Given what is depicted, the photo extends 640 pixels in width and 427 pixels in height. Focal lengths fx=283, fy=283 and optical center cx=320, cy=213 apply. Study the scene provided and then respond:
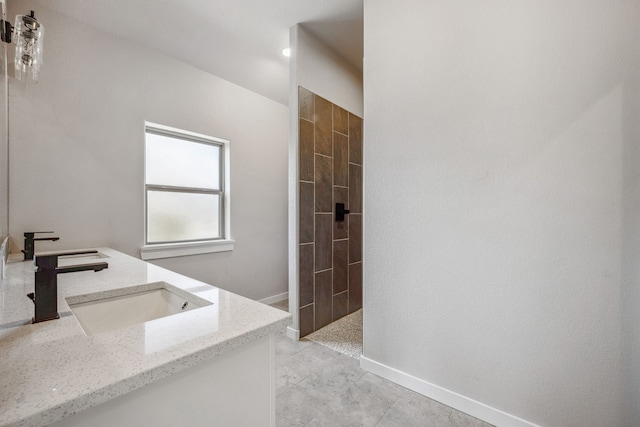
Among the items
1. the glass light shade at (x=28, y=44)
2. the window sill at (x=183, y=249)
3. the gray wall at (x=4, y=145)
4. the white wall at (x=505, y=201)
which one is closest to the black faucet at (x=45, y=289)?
the glass light shade at (x=28, y=44)

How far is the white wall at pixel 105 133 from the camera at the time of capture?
79.4 inches

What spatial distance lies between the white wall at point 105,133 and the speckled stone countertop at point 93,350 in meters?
1.40

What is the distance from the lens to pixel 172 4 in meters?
2.10

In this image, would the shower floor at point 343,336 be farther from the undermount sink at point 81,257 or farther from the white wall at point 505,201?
the undermount sink at point 81,257

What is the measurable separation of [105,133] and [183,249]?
1202 millimetres

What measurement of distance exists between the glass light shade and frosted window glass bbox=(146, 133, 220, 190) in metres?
1.37

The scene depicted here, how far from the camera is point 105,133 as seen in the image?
7.69 feet

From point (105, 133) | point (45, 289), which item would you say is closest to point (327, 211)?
point (105, 133)

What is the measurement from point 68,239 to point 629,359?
3414mm

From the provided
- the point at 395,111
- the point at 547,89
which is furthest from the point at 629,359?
the point at 395,111

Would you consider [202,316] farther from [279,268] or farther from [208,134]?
[279,268]

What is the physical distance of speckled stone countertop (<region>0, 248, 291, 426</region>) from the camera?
1.58 ft

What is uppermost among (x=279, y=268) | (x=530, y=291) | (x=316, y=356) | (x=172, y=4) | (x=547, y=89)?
(x=172, y=4)

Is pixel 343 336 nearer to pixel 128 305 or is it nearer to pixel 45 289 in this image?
pixel 128 305
